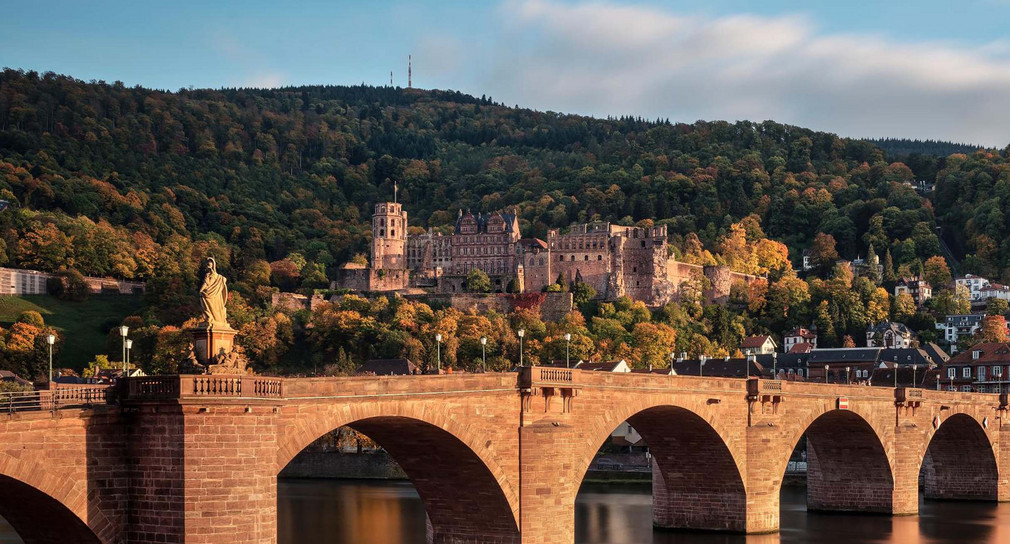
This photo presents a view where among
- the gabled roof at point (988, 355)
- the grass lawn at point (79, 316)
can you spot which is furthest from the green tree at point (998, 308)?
the grass lawn at point (79, 316)

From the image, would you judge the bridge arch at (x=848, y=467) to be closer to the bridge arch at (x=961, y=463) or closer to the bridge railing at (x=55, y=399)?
the bridge arch at (x=961, y=463)

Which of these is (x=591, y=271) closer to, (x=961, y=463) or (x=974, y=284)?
(x=974, y=284)

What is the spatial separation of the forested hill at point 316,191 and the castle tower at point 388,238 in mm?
5904

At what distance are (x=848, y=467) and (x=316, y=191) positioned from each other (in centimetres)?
14087

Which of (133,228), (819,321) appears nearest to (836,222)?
(819,321)

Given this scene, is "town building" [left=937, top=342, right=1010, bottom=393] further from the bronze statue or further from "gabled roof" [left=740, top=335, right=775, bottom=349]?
the bronze statue

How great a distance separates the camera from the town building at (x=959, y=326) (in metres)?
129

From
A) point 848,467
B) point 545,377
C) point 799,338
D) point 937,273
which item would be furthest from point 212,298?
point 937,273

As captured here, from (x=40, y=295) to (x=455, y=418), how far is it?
89.4 m

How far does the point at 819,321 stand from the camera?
13125cm

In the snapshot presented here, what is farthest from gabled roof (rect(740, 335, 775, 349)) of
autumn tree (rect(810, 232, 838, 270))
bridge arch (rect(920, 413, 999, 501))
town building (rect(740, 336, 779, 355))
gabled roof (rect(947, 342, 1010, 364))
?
bridge arch (rect(920, 413, 999, 501))

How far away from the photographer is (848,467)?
191ft

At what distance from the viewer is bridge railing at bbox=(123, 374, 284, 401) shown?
27453 millimetres

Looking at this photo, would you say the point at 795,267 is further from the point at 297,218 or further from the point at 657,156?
the point at 297,218
